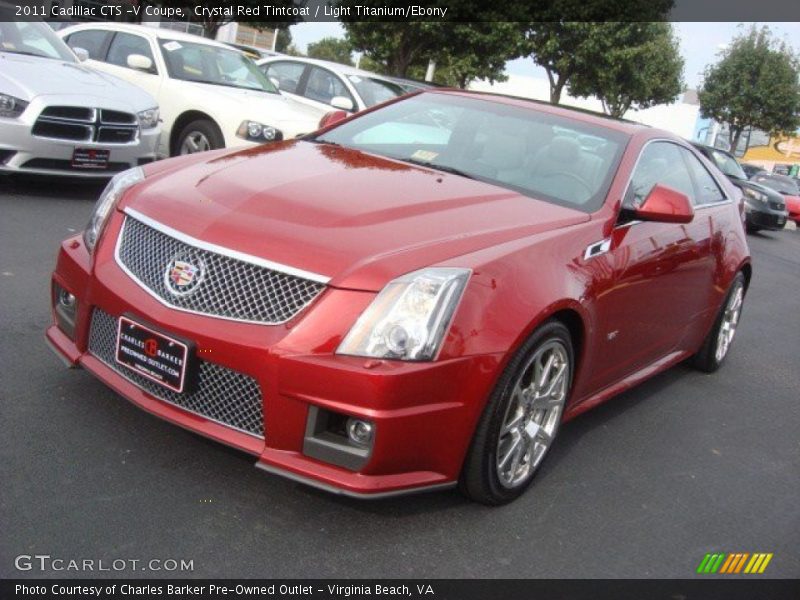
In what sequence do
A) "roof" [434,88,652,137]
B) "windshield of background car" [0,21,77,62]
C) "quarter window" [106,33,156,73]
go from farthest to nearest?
"quarter window" [106,33,156,73] → "windshield of background car" [0,21,77,62] → "roof" [434,88,652,137]

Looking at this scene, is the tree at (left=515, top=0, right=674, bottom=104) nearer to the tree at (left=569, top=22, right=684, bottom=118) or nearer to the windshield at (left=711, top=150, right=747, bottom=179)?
the tree at (left=569, top=22, right=684, bottom=118)

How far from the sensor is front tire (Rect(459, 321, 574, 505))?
3234 mm

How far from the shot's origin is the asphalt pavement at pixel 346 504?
9.53 ft

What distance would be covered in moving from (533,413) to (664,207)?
1163 millimetres

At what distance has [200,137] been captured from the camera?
362 inches

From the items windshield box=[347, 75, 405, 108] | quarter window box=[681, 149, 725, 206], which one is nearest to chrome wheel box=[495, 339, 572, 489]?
quarter window box=[681, 149, 725, 206]

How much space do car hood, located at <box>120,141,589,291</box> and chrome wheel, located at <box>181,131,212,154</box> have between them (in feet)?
16.9

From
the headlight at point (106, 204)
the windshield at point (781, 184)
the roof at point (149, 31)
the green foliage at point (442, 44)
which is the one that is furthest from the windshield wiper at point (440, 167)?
the green foliage at point (442, 44)

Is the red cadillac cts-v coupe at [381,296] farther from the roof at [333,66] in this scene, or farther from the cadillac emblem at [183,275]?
the roof at [333,66]

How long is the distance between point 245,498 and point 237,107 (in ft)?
21.2

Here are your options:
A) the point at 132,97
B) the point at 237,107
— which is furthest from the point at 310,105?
the point at 132,97

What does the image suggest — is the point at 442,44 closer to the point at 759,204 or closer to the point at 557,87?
the point at 557,87

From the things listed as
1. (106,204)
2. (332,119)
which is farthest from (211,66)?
(106,204)
